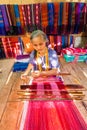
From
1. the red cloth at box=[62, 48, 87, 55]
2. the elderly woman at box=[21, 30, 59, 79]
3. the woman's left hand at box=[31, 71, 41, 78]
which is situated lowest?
the red cloth at box=[62, 48, 87, 55]

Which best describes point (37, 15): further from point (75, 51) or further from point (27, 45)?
point (75, 51)

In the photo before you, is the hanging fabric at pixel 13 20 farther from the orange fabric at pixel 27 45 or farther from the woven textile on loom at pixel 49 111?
the woven textile on loom at pixel 49 111

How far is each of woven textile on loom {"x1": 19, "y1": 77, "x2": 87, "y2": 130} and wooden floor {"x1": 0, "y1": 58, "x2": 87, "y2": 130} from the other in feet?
0.32

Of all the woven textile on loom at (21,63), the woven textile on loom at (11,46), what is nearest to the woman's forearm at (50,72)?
the woven textile on loom at (21,63)

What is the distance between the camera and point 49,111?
1752mm

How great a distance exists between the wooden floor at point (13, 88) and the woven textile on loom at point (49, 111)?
3.9 inches

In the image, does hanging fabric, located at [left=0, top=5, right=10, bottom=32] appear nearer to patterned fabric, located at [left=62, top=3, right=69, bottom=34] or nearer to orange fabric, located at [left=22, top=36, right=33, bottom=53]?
orange fabric, located at [left=22, top=36, right=33, bottom=53]

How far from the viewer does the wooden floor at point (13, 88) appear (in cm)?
177

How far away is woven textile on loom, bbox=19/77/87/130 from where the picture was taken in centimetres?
154

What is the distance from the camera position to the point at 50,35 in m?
3.78

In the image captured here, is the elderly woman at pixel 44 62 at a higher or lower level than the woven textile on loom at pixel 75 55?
higher

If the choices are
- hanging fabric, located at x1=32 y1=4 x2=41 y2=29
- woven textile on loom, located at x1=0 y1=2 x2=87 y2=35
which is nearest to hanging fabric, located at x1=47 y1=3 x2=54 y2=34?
woven textile on loom, located at x1=0 y1=2 x2=87 y2=35

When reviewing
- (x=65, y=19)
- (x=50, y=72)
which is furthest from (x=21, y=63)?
(x=65, y=19)

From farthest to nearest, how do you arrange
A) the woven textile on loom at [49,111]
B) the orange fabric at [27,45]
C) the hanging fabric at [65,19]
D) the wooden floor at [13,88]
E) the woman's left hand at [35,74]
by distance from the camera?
the orange fabric at [27,45], the hanging fabric at [65,19], the woman's left hand at [35,74], the wooden floor at [13,88], the woven textile on loom at [49,111]
